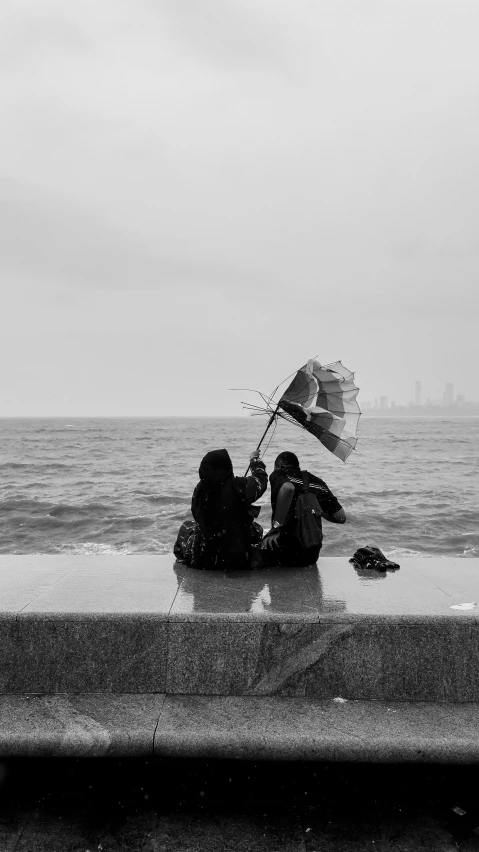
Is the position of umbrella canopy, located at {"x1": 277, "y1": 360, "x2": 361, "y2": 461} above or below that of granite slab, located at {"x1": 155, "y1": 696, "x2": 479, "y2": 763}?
above

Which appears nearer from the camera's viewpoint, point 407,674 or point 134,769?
point 134,769

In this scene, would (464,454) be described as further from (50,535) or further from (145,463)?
(50,535)

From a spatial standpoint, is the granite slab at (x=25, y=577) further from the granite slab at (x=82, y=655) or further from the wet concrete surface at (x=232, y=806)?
the wet concrete surface at (x=232, y=806)

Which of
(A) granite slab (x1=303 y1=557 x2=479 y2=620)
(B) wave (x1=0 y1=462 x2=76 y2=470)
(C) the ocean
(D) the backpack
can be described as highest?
(D) the backpack

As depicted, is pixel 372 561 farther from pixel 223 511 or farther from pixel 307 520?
pixel 223 511

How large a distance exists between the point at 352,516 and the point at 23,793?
14743mm

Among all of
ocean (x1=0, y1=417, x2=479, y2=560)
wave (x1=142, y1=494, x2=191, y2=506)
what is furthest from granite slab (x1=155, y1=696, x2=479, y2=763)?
wave (x1=142, y1=494, x2=191, y2=506)

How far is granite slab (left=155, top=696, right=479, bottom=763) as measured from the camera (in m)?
3.69

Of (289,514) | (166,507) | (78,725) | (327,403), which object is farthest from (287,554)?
(166,507)

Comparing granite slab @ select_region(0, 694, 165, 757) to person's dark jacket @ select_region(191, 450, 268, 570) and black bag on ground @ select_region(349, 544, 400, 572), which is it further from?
black bag on ground @ select_region(349, 544, 400, 572)

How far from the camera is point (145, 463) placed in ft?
124

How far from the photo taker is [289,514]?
561cm

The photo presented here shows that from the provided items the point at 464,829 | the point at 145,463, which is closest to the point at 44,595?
the point at 464,829

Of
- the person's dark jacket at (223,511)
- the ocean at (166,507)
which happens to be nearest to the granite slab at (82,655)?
the person's dark jacket at (223,511)
